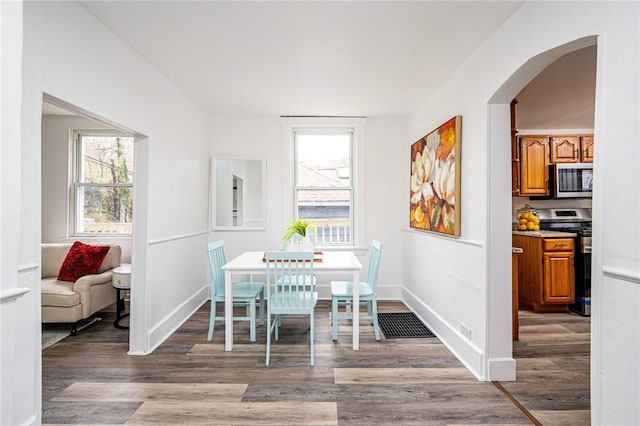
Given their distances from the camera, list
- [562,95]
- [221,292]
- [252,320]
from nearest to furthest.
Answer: [252,320] < [221,292] < [562,95]

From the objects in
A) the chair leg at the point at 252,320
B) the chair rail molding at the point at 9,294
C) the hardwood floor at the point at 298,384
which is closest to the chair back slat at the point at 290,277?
the chair leg at the point at 252,320

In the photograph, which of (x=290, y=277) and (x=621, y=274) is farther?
(x=290, y=277)

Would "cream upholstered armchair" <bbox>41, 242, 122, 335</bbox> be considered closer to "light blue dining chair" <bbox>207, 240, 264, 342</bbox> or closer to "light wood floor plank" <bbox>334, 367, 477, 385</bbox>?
"light blue dining chair" <bbox>207, 240, 264, 342</bbox>

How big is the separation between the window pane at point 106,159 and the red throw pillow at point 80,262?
113 cm

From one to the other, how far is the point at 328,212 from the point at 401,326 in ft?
6.17

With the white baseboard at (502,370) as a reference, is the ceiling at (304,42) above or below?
above

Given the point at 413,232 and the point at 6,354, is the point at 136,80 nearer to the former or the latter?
the point at 6,354

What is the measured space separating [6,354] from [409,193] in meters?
3.94

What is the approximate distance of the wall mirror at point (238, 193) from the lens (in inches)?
181

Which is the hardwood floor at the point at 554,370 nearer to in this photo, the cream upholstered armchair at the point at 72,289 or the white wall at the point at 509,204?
the white wall at the point at 509,204

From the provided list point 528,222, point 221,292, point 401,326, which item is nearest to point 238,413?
point 221,292

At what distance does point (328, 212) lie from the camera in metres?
4.75

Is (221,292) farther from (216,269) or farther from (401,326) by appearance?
(401,326)

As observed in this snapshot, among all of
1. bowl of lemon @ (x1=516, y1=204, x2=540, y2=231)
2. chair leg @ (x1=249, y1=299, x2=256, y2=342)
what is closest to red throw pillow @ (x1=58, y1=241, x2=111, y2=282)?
chair leg @ (x1=249, y1=299, x2=256, y2=342)
